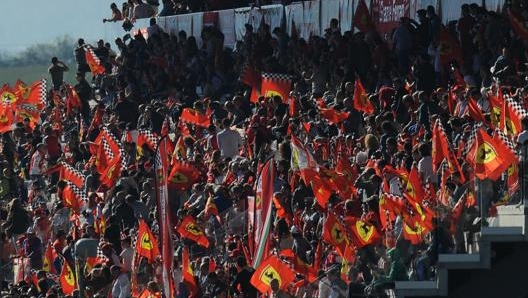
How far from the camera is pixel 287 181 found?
97.3 ft

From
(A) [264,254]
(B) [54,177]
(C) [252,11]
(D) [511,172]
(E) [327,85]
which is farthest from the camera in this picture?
(C) [252,11]

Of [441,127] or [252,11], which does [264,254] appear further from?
[252,11]

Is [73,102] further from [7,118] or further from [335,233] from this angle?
[335,233]

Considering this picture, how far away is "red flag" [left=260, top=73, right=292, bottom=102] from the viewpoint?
117 feet

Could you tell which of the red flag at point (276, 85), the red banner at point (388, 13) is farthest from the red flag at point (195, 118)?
the red banner at point (388, 13)

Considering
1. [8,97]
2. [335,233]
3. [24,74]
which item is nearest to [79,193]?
[8,97]

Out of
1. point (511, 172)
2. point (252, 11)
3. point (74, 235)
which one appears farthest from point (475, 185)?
point (252, 11)

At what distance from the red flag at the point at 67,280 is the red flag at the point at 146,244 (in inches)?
60.2

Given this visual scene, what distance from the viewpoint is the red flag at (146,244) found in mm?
28969

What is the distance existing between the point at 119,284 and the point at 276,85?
307 inches

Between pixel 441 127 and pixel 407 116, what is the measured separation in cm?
416

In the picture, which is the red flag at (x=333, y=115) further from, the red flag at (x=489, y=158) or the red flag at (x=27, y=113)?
the red flag at (x=27, y=113)

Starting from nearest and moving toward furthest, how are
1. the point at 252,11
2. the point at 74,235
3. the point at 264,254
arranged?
the point at 264,254, the point at 74,235, the point at 252,11

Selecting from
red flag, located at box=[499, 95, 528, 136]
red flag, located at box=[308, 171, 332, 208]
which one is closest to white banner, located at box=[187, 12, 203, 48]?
red flag, located at box=[308, 171, 332, 208]
